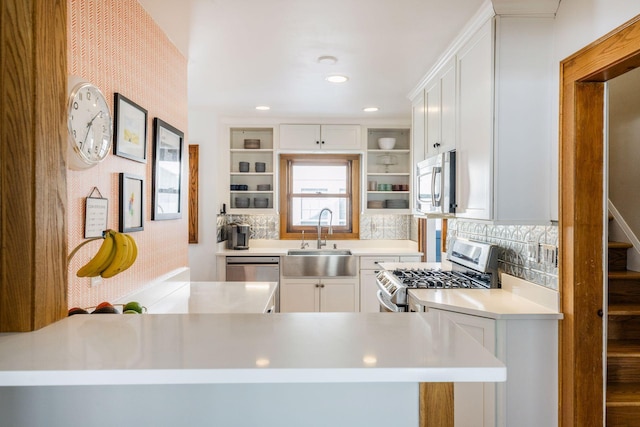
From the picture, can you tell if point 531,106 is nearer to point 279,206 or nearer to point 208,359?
point 208,359

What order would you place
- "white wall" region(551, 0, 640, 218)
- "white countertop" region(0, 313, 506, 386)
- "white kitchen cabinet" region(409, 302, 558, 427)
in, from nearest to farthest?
"white countertop" region(0, 313, 506, 386) < "white wall" region(551, 0, 640, 218) < "white kitchen cabinet" region(409, 302, 558, 427)

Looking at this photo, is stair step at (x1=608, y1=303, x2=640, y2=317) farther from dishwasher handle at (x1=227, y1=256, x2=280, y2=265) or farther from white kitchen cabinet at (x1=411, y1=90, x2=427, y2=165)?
dishwasher handle at (x1=227, y1=256, x2=280, y2=265)

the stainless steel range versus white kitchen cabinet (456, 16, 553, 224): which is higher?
white kitchen cabinet (456, 16, 553, 224)

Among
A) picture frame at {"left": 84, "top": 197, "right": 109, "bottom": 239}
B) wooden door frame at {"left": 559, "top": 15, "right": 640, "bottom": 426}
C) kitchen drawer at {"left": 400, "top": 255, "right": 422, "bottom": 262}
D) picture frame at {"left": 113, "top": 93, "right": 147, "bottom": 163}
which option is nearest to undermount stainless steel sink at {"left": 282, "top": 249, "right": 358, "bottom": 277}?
kitchen drawer at {"left": 400, "top": 255, "right": 422, "bottom": 262}

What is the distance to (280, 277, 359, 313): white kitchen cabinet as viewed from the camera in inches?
177

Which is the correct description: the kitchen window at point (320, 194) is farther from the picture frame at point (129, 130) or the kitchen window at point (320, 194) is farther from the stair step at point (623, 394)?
the stair step at point (623, 394)

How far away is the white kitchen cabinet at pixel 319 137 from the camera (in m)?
4.74

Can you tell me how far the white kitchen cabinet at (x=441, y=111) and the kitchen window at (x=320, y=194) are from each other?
1954 millimetres

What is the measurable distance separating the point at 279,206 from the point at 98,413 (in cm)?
408

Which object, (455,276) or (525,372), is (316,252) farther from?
(525,372)

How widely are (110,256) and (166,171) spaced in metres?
1.24

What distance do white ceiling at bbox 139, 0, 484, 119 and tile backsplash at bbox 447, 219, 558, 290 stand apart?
4.11 ft

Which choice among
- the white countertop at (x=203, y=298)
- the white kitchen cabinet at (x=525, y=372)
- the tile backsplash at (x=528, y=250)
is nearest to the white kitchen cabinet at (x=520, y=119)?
the tile backsplash at (x=528, y=250)

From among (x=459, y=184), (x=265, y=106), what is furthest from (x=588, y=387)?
(x=265, y=106)
